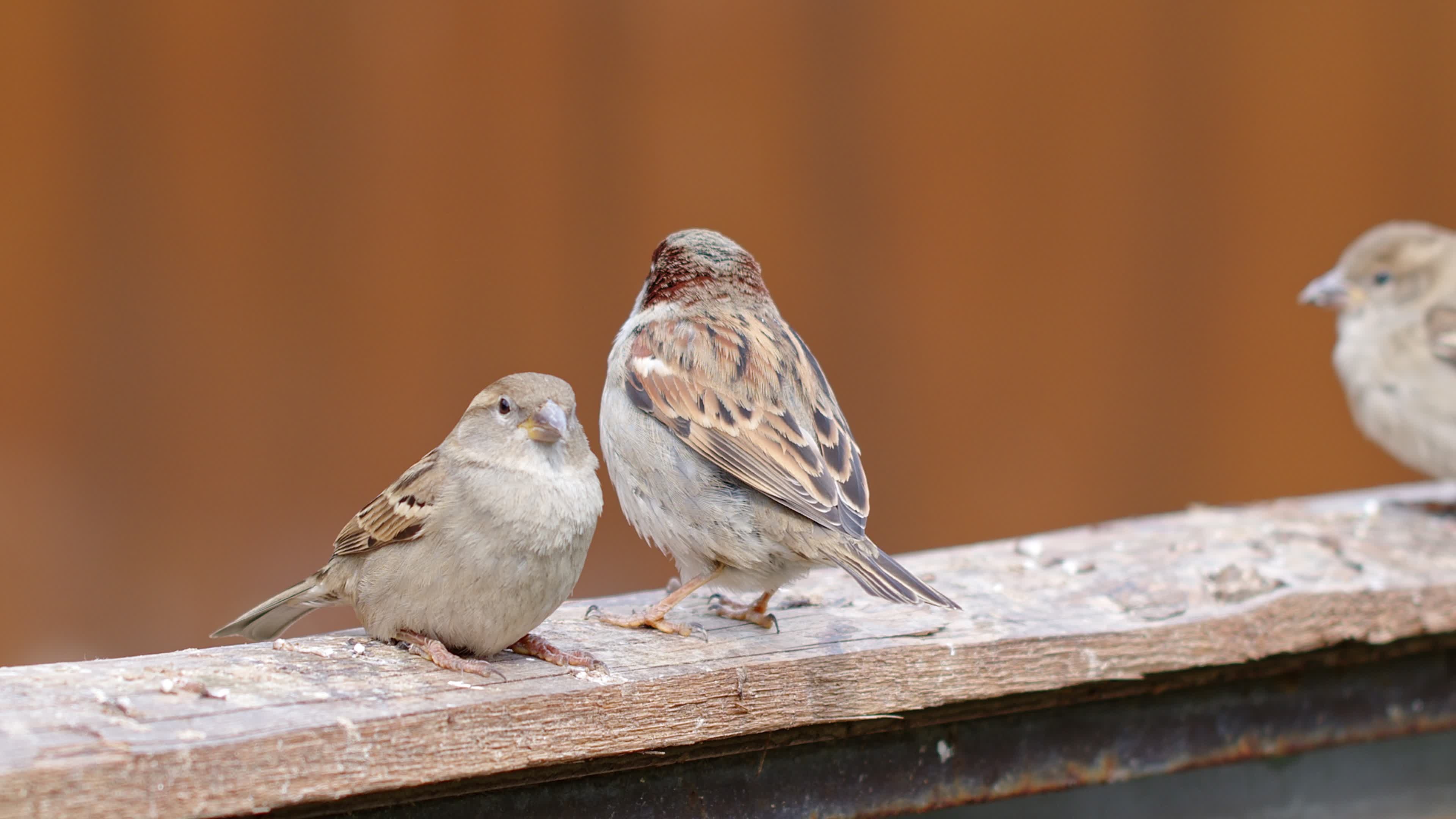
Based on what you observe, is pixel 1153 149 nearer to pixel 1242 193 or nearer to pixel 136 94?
pixel 1242 193

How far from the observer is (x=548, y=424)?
2188 mm

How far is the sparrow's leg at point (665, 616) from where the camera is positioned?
100.0 inches

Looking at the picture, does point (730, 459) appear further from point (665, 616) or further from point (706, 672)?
point (706, 672)

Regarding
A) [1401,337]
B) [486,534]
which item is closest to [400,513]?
[486,534]

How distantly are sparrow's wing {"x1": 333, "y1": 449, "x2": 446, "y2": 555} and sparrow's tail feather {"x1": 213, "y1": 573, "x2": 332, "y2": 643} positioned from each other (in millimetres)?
110

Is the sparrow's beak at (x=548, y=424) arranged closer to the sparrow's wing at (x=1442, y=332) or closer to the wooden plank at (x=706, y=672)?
the wooden plank at (x=706, y=672)

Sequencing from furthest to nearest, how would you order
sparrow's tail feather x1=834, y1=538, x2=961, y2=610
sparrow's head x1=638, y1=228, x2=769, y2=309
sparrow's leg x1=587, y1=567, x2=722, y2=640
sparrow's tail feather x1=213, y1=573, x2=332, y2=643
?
sparrow's head x1=638, y1=228, x2=769, y2=309
sparrow's leg x1=587, y1=567, x2=722, y2=640
sparrow's tail feather x1=213, y1=573, x2=332, y2=643
sparrow's tail feather x1=834, y1=538, x2=961, y2=610

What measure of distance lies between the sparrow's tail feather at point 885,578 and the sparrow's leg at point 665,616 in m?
0.28

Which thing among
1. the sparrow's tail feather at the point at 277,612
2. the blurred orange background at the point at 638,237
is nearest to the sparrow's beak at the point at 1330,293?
the blurred orange background at the point at 638,237

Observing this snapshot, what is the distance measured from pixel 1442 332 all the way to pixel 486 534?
3.47 meters

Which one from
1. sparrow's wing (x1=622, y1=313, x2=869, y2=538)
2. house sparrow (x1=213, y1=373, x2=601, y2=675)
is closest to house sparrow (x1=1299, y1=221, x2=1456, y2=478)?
sparrow's wing (x1=622, y1=313, x2=869, y2=538)

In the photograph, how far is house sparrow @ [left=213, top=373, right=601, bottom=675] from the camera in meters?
2.16

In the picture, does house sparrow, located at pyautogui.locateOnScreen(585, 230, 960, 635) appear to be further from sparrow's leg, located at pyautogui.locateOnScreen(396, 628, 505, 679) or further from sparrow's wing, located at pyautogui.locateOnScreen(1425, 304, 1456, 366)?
sparrow's wing, located at pyautogui.locateOnScreen(1425, 304, 1456, 366)

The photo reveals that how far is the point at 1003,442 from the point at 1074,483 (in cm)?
33
